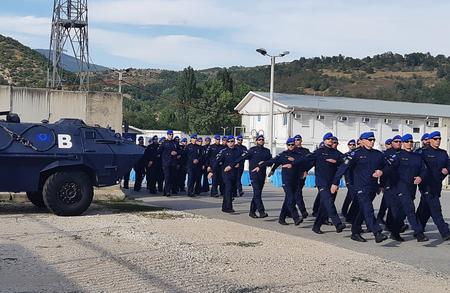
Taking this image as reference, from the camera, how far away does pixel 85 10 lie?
2608 cm

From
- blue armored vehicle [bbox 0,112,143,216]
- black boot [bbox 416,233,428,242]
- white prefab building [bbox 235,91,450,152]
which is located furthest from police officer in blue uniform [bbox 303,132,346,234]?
white prefab building [bbox 235,91,450,152]

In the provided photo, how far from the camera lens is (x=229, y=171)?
47.2 ft

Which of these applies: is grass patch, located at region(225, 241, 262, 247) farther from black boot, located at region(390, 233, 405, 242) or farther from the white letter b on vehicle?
the white letter b on vehicle

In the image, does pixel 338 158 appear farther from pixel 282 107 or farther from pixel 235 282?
pixel 282 107

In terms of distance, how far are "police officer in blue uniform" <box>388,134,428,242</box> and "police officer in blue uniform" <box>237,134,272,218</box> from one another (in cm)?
303

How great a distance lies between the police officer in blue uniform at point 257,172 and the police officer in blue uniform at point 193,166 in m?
5.01

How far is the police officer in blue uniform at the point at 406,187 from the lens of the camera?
1118 centimetres

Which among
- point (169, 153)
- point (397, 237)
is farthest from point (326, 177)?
point (169, 153)

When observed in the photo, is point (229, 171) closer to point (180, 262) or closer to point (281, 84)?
point (180, 262)

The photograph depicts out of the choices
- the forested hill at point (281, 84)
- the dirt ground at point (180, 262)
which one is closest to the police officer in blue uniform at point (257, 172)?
the dirt ground at point (180, 262)

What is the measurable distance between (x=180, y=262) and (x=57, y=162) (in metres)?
5.45

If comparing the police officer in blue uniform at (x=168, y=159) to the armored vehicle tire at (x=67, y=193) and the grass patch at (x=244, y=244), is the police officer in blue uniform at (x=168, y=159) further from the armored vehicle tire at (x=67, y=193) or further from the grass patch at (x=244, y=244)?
the grass patch at (x=244, y=244)

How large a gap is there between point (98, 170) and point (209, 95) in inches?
1780

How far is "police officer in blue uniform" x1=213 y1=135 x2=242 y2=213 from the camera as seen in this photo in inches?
569
